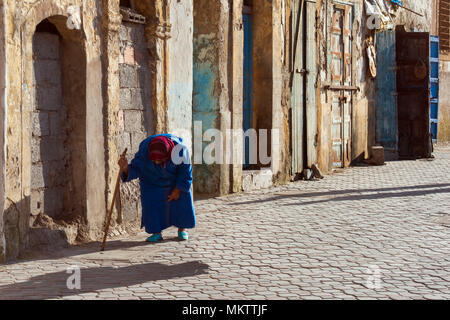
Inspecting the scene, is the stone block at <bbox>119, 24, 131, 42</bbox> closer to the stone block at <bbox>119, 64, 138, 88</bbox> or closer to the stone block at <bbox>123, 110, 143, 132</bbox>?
the stone block at <bbox>119, 64, 138, 88</bbox>

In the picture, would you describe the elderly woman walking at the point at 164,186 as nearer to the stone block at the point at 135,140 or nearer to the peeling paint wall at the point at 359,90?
the stone block at the point at 135,140

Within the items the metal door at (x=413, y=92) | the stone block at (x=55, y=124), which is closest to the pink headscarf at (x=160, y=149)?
the stone block at (x=55, y=124)

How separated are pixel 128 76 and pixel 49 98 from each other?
129 cm

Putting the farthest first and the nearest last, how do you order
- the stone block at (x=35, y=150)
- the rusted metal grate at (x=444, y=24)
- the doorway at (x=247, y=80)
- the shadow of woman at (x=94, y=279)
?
the rusted metal grate at (x=444, y=24) < the doorway at (x=247, y=80) < the stone block at (x=35, y=150) < the shadow of woman at (x=94, y=279)

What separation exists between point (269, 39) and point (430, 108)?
22.5 ft

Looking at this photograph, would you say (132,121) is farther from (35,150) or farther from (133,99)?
(35,150)

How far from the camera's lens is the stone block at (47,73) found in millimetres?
7930

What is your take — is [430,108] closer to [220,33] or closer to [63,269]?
[220,33]

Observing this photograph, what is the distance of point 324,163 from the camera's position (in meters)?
15.2

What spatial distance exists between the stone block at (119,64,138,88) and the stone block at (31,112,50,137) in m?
1.22

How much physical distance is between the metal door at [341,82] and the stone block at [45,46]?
824 cm

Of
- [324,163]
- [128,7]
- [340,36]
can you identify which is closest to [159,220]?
[128,7]

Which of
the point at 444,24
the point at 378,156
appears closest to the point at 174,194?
the point at 378,156

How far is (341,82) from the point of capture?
16188 mm
